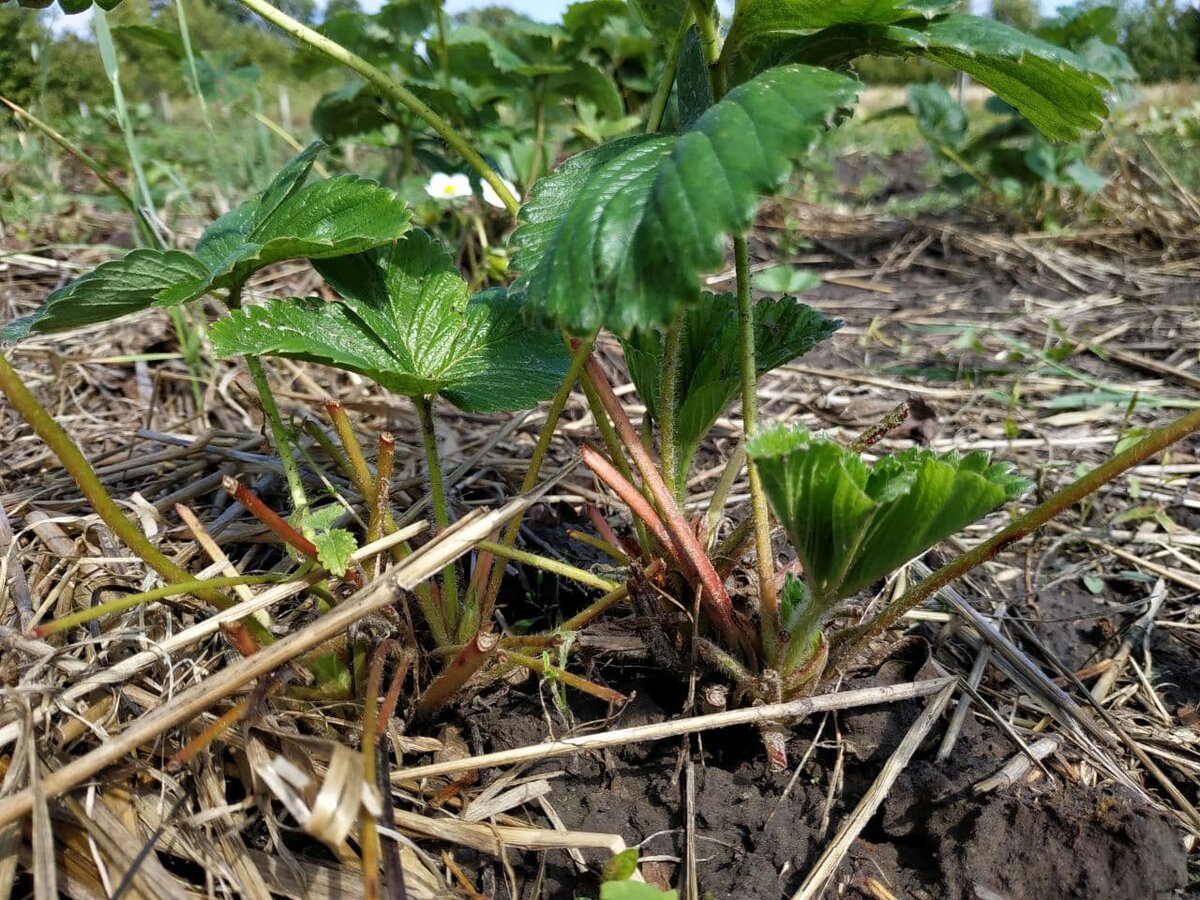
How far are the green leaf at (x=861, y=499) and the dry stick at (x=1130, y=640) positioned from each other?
1.86 feet

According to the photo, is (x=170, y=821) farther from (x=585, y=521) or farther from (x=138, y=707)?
(x=585, y=521)

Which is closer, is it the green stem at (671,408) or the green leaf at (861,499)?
the green leaf at (861,499)

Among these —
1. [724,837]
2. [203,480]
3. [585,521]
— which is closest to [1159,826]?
[724,837]

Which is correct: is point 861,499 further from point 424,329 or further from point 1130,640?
point 1130,640

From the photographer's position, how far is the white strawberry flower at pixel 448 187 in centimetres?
253

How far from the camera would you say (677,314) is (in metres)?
0.98

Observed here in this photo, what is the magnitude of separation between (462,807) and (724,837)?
0.31 meters

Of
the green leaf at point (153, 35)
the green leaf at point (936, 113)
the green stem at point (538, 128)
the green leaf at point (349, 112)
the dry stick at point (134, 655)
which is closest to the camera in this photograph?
the dry stick at point (134, 655)

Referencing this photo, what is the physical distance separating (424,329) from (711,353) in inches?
14.9

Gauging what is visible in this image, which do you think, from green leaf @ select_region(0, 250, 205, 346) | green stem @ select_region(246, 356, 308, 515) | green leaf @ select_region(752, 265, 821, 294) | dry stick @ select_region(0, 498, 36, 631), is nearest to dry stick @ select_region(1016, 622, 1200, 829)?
green stem @ select_region(246, 356, 308, 515)

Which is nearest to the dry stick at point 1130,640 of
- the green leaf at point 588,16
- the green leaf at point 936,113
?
the green leaf at point 588,16

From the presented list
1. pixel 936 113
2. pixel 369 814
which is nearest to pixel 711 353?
pixel 369 814

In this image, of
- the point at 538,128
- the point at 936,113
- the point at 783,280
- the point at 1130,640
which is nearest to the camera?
the point at 1130,640

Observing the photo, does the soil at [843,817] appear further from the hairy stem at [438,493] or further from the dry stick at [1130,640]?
the dry stick at [1130,640]
